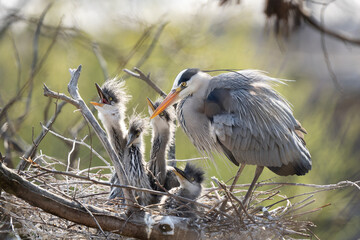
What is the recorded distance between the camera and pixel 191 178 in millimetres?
2998

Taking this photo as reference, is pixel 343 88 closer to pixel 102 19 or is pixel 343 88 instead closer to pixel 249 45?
pixel 249 45

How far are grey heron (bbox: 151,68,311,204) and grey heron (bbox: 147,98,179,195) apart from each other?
41cm

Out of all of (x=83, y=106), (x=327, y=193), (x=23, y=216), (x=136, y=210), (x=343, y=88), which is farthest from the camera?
(x=327, y=193)

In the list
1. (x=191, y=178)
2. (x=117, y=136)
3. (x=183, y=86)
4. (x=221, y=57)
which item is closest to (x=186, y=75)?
(x=183, y=86)

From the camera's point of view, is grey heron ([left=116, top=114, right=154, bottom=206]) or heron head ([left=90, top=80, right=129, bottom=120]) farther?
heron head ([left=90, top=80, right=129, bottom=120])

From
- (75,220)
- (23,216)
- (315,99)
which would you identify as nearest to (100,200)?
(23,216)

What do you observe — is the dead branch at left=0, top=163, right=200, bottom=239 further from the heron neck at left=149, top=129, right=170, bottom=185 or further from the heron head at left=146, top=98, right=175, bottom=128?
the heron head at left=146, top=98, right=175, bottom=128

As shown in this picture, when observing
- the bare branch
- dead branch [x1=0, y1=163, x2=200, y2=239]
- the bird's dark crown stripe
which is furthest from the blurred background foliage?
dead branch [x1=0, y1=163, x2=200, y2=239]

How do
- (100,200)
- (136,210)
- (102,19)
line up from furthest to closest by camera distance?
(102,19) < (100,200) < (136,210)

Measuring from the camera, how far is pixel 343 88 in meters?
3.12

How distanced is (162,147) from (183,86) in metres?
0.60

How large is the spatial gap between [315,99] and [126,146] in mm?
1233

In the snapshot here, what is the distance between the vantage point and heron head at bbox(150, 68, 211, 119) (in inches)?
114

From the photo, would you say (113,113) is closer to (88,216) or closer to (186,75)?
(186,75)
